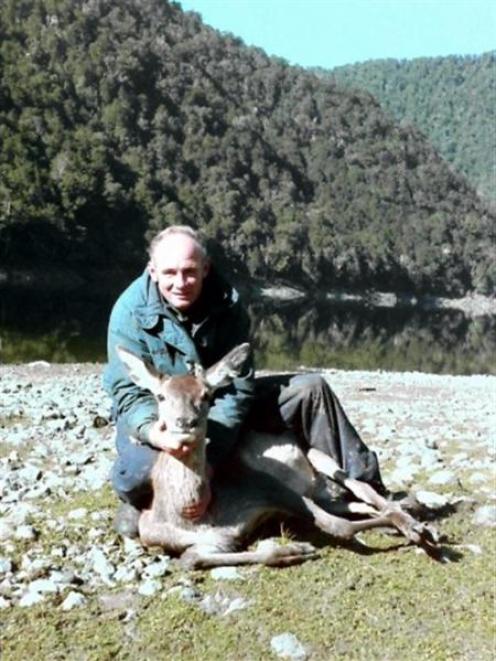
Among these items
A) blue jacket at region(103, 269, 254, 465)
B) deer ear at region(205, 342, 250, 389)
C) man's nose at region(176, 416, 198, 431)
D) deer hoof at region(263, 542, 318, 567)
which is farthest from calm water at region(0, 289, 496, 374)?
man's nose at region(176, 416, 198, 431)

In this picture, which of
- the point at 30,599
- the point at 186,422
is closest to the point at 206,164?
the point at 186,422

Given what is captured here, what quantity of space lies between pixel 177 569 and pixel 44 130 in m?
114

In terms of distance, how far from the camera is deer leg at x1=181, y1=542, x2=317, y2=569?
647 cm

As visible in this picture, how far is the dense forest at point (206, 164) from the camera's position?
104638 mm

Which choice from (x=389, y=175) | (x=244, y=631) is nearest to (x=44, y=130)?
(x=389, y=175)

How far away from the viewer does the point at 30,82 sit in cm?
11894

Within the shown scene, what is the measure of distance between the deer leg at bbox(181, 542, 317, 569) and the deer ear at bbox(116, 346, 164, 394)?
3.80 feet

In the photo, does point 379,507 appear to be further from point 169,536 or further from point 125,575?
point 125,575

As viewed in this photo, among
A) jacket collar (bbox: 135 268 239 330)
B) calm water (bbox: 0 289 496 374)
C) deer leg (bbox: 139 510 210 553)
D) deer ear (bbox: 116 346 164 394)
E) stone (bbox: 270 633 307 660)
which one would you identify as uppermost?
jacket collar (bbox: 135 268 239 330)

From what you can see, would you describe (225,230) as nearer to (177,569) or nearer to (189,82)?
(189,82)

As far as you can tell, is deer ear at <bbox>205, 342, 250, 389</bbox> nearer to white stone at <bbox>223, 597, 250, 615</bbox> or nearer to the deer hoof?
the deer hoof

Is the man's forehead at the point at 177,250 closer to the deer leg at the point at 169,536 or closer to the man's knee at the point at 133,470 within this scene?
the man's knee at the point at 133,470

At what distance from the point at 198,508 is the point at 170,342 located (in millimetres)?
1219

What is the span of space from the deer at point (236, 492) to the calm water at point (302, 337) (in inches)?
984
